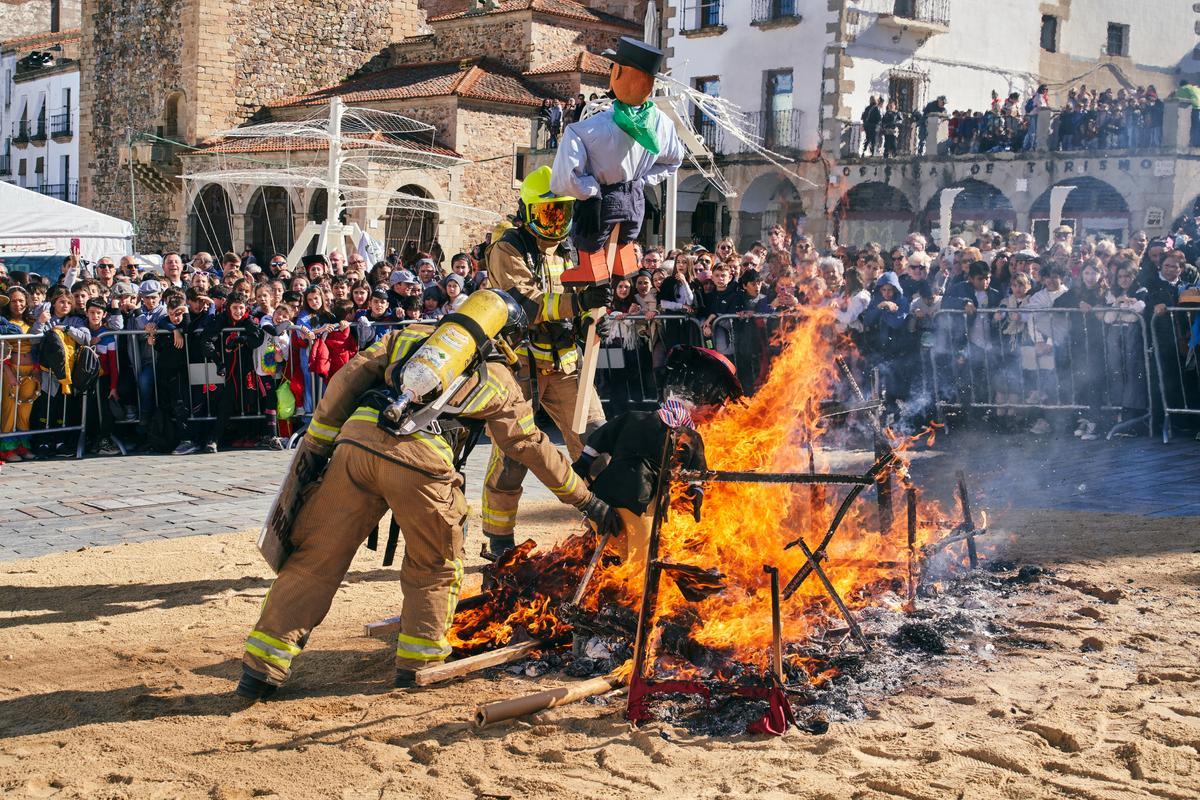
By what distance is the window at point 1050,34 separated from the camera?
35.1 metres

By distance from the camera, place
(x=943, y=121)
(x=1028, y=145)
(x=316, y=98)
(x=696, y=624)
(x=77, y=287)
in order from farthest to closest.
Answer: (x=316, y=98)
(x=943, y=121)
(x=1028, y=145)
(x=77, y=287)
(x=696, y=624)

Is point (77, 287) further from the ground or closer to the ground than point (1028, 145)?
closer to the ground

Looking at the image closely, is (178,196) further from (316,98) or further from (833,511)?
(833,511)

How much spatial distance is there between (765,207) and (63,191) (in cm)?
3191

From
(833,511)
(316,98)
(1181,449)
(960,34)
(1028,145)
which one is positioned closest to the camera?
(833,511)

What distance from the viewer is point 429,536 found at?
17.3ft

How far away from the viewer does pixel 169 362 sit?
1187 cm

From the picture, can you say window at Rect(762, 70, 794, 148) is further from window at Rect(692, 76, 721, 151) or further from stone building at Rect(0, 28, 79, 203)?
stone building at Rect(0, 28, 79, 203)

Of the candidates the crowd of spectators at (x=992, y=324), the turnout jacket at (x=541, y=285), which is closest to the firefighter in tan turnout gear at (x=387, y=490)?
the turnout jacket at (x=541, y=285)

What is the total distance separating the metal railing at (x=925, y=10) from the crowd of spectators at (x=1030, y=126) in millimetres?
3306

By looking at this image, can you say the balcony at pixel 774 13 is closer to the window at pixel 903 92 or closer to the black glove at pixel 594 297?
the window at pixel 903 92

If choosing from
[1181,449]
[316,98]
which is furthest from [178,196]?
[1181,449]

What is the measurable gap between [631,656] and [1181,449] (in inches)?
290

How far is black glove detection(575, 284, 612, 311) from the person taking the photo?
632cm
